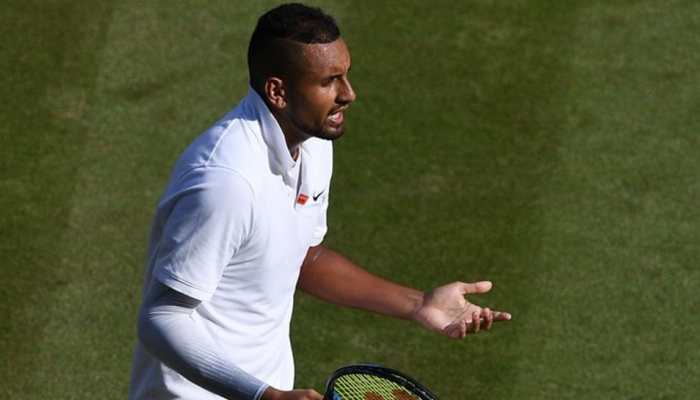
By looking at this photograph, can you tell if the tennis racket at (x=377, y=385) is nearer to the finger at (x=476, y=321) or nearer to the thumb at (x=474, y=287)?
the finger at (x=476, y=321)

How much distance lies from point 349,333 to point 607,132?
2.21 metres

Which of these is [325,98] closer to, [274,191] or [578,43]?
[274,191]

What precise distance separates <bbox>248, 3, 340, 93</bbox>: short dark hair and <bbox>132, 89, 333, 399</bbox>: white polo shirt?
0.35 ft

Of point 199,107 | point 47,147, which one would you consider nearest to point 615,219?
point 199,107

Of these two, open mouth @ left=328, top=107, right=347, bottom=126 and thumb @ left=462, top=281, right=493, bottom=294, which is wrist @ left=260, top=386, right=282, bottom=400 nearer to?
open mouth @ left=328, top=107, right=347, bottom=126

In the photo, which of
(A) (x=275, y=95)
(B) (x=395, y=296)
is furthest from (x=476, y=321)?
(A) (x=275, y=95)

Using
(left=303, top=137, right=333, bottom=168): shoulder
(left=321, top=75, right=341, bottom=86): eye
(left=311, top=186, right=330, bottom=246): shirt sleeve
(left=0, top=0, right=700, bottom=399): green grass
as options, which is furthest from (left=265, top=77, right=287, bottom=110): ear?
(left=0, top=0, right=700, bottom=399): green grass

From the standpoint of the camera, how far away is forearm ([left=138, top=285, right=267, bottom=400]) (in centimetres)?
459

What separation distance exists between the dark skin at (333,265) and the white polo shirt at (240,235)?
0.29 ft

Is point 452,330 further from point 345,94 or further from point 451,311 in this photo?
point 345,94

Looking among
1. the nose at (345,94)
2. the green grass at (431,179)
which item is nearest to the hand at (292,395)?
the nose at (345,94)

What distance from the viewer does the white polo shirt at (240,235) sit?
15.1 ft

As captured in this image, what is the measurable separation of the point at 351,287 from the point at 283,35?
1.10 meters

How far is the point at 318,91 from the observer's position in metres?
4.94
